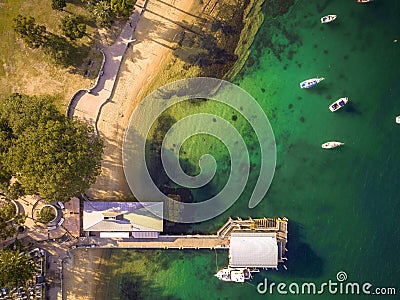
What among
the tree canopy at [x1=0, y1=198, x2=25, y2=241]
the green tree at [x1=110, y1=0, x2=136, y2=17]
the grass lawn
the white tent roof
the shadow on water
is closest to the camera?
the green tree at [x1=110, y1=0, x2=136, y2=17]

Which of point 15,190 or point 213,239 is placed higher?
point 15,190

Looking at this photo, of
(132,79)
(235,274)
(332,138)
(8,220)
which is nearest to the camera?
(8,220)

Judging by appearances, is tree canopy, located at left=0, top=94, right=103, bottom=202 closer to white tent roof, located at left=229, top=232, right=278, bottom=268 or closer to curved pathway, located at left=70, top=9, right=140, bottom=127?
curved pathway, located at left=70, top=9, right=140, bottom=127

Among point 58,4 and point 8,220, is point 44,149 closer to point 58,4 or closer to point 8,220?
point 8,220

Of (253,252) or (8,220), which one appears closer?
(8,220)

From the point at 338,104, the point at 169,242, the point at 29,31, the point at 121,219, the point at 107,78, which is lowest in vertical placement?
the point at 169,242

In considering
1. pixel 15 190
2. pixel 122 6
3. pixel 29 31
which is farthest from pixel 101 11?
pixel 15 190

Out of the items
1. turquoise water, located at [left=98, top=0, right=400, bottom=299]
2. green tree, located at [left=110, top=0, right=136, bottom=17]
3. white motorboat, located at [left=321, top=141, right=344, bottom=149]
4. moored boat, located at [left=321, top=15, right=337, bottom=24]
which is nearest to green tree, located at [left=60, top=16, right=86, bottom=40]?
green tree, located at [left=110, top=0, right=136, bottom=17]
